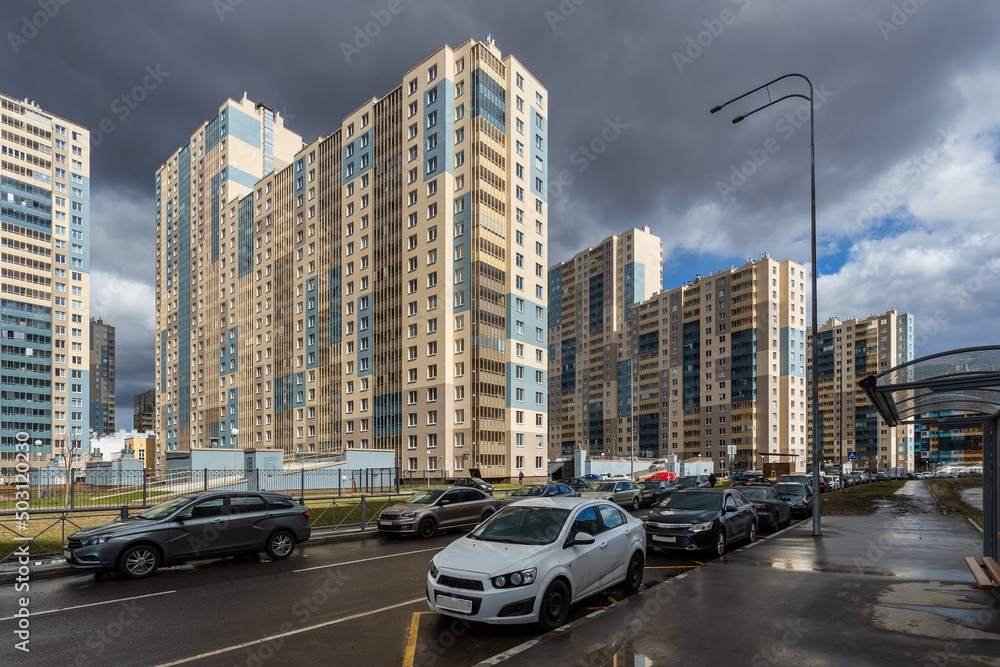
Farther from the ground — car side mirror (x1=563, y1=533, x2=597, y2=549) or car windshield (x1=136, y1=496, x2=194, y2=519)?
car side mirror (x1=563, y1=533, x2=597, y2=549)

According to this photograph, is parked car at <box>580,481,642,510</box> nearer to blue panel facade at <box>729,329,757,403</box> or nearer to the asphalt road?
the asphalt road

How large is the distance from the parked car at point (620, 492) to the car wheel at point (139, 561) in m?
19.2

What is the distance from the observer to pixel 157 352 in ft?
379

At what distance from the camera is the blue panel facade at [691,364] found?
123250mm

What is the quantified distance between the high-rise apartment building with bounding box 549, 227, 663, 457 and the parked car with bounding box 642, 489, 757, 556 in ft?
399

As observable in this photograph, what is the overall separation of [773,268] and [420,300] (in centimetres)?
7842

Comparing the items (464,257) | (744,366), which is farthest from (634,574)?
(744,366)

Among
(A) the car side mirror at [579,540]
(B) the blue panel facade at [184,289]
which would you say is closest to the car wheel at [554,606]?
(A) the car side mirror at [579,540]

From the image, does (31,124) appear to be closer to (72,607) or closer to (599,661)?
(72,607)

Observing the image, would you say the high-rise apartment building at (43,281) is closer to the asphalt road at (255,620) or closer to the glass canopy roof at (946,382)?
the asphalt road at (255,620)

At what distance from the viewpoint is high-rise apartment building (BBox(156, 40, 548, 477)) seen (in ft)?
192

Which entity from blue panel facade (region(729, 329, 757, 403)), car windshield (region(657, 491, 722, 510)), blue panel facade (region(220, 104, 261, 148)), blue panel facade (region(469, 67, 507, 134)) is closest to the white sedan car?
car windshield (region(657, 491, 722, 510))

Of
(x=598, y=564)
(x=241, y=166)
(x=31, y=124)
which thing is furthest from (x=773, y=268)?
(x=31, y=124)

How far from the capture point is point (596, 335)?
145500 millimetres
